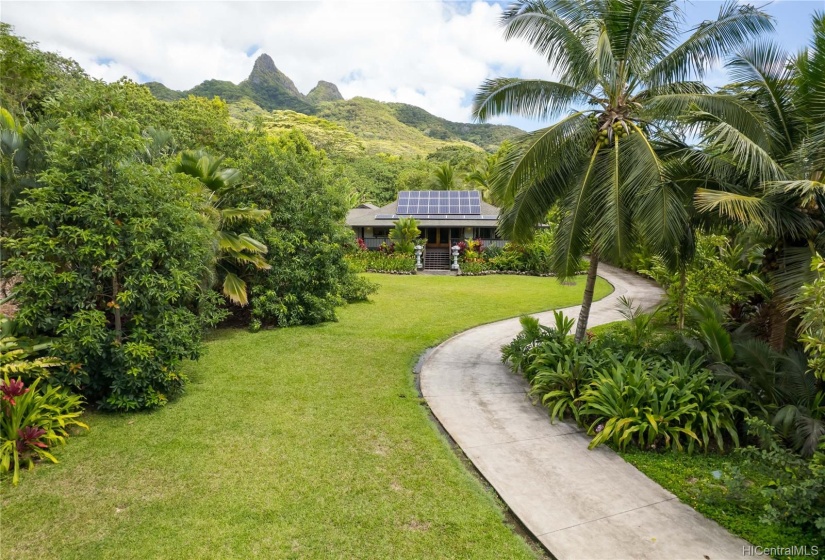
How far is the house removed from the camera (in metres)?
27.4

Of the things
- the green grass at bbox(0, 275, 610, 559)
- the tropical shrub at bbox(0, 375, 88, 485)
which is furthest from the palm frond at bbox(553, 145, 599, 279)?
the tropical shrub at bbox(0, 375, 88, 485)

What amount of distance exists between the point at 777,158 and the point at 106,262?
1043 centimetres

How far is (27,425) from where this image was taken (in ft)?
17.4

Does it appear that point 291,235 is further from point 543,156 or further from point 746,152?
point 746,152

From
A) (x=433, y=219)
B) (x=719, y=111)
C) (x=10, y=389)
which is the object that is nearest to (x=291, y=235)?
(x=10, y=389)

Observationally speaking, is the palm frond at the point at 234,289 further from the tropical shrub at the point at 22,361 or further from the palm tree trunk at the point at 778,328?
the palm tree trunk at the point at 778,328

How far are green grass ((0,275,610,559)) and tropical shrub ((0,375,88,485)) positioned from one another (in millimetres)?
236

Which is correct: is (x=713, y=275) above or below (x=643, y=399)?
above

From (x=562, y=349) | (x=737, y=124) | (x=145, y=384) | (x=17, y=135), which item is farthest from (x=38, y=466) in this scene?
(x=737, y=124)

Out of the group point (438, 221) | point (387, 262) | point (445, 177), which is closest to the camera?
point (387, 262)

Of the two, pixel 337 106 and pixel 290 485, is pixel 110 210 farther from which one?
pixel 337 106

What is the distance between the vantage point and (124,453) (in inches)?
218

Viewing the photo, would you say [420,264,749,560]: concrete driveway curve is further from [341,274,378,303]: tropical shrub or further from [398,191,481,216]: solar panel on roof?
[398,191,481,216]: solar panel on roof

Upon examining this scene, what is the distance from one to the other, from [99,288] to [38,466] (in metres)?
2.43
